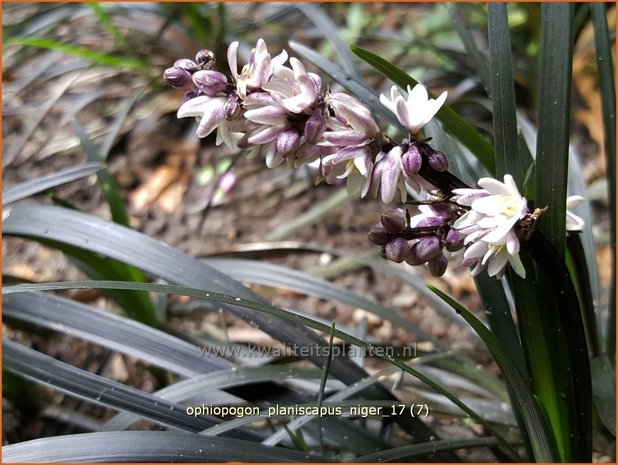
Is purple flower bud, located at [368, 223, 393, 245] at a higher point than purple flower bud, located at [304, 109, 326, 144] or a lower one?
lower

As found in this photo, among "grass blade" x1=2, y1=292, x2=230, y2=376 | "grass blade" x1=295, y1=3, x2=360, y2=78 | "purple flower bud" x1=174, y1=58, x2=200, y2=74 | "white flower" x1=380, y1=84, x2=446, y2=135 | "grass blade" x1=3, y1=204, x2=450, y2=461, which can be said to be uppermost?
"grass blade" x1=295, y1=3, x2=360, y2=78

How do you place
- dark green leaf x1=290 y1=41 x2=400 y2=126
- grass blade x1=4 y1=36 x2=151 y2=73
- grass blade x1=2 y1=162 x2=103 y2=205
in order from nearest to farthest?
1. dark green leaf x1=290 y1=41 x2=400 y2=126
2. grass blade x1=2 y1=162 x2=103 y2=205
3. grass blade x1=4 y1=36 x2=151 y2=73

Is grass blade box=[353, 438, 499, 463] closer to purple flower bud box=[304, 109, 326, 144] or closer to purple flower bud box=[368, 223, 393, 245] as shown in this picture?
purple flower bud box=[368, 223, 393, 245]

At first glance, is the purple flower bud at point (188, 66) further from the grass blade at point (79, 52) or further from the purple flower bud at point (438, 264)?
the grass blade at point (79, 52)

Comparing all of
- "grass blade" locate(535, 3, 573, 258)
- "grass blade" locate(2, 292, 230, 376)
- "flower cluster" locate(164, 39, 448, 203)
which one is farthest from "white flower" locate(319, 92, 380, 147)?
"grass blade" locate(2, 292, 230, 376)

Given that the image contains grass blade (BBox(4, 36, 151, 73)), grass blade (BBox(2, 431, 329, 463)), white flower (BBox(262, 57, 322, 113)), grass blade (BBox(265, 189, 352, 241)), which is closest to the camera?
white flower (BBox(262, 57, 322, 113))

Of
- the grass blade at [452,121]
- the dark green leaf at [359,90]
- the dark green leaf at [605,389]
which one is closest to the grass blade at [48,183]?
the dark green leaf at [359,90]

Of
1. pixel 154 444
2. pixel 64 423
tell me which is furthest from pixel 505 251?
pixel 64 423

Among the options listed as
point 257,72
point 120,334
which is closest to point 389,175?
point 257,72
